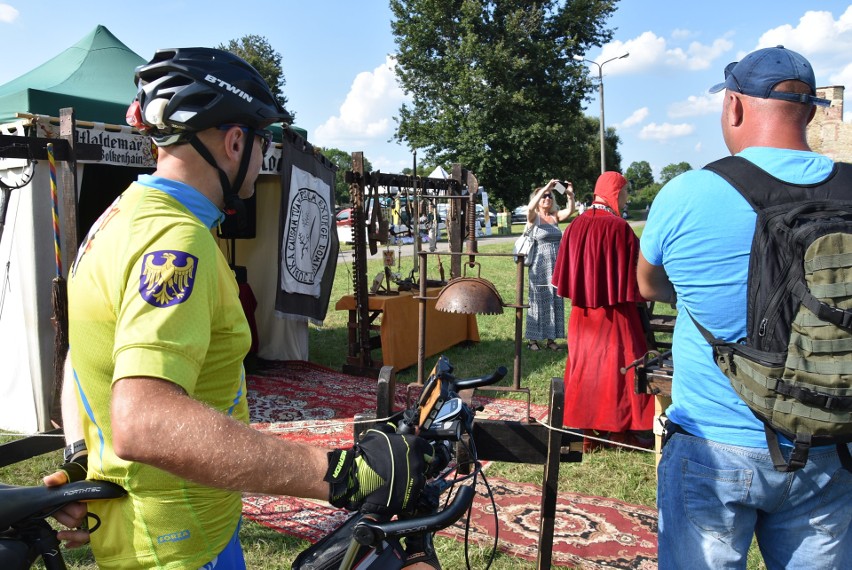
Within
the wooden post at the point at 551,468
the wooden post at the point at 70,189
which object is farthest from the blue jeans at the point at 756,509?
the wooden post at the point at 70,189

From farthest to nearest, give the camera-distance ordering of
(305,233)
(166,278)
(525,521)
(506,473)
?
(305,233), (506,473), (525,521), (166,278)

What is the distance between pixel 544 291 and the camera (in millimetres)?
8688

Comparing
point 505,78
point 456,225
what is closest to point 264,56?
point 505,78

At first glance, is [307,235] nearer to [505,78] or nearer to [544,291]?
[544,291]

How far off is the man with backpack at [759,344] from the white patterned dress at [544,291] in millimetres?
6698

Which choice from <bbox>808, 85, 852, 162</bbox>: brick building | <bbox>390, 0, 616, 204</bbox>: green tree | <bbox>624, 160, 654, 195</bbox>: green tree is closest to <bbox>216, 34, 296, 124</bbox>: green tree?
<bbox>390, 0, 616, 204</bbox>: green tree

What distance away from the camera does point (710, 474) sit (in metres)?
1.73

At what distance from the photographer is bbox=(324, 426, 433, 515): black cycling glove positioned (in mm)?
1162

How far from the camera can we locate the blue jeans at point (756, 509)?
1674 mm

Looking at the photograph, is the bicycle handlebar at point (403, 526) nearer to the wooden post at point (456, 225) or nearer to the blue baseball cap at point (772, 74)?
the blue baseball cap at point (772, 74)

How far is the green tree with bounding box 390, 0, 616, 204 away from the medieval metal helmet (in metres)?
32.7

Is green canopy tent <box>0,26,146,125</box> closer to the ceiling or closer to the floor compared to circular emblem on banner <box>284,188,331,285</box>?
closer to the ceiling

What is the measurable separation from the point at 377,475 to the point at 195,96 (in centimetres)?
92

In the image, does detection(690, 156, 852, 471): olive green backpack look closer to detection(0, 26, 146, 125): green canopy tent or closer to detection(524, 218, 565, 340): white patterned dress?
detection(0, 26, 146, 125): green canopy tent
